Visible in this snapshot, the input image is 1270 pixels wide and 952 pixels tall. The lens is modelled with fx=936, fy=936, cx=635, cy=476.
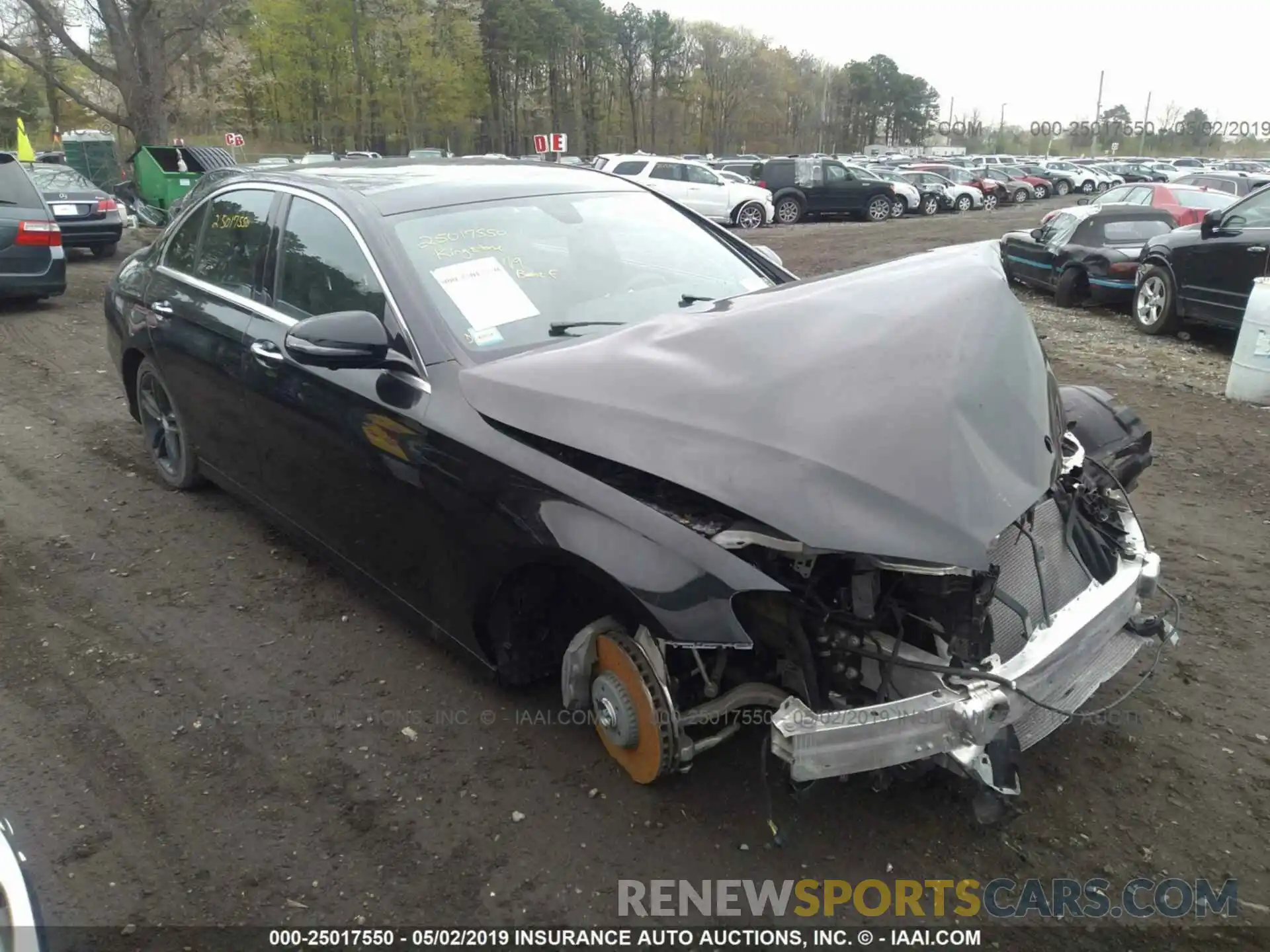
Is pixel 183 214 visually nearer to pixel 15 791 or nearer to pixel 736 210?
pixel 15 791

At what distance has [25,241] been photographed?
10.2m

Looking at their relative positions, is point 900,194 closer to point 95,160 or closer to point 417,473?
point 95,160

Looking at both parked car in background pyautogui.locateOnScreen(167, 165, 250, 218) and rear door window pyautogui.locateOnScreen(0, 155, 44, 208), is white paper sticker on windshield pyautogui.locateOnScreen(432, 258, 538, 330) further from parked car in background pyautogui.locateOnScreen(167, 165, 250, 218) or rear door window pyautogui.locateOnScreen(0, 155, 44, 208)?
rear door window pyautogui.locateOnScreen(0, 155, 44, 208)

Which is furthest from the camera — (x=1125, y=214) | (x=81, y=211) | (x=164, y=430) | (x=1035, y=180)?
(x=1035, y=180)

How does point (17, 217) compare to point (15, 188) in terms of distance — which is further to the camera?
point (15, 188)

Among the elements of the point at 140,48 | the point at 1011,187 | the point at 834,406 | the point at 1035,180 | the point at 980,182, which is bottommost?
the point at 834,406

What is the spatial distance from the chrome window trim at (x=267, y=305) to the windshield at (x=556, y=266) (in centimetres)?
13

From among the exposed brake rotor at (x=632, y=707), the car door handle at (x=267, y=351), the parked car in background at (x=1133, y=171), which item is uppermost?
the parked car in background at (x=1133, y=171)

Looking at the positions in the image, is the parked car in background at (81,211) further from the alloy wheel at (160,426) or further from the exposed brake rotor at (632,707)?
the exposed brake rotor at (632,707)

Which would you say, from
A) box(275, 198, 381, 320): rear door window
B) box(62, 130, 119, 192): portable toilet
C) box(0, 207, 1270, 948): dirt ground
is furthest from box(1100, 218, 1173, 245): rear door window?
box(62, 130, 119, 192): portable toilet

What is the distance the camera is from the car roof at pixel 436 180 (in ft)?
11.7

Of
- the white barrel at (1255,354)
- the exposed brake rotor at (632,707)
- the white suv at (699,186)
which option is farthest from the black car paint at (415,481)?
the white suv at (699,186)

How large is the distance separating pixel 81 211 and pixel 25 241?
199 inches

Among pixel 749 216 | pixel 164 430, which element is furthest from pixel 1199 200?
pixel 164 430
